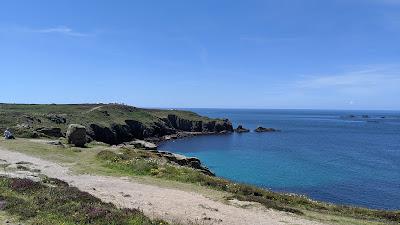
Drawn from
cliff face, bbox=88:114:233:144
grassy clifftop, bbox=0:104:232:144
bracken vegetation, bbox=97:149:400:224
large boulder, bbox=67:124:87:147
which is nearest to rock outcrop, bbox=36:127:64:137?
grassy clifftop, bbox=0:104:232:144

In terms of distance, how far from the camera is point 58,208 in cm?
2147

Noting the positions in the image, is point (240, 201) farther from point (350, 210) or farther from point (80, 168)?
point (80, 168)

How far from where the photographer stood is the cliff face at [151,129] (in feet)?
381

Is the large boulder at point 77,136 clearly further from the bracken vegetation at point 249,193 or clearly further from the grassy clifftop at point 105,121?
the bracken vegetation at point 249,193

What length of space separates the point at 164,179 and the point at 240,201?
927cm

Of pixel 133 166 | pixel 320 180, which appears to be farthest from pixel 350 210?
pixel 320 180

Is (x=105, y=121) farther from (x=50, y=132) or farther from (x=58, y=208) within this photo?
(x=58, y=208)

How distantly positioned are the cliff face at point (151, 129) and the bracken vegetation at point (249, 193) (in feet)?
234

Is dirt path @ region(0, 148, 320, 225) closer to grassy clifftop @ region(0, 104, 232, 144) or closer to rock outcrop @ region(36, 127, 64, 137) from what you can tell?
rock outcrop @ region(36, 127, 64, 137)

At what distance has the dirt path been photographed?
23.4m

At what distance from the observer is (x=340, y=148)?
412 feet

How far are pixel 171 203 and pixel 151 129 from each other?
120471 millimetres

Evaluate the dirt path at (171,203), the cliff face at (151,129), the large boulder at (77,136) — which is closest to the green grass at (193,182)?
the dirt path at (171,203)

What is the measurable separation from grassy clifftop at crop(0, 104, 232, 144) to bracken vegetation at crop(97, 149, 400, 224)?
31680mm
